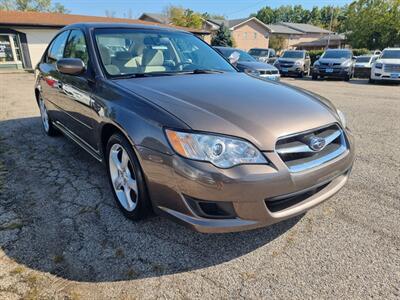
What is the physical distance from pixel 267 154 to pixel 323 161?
1.69ft

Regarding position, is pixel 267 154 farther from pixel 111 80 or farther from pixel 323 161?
pixel 111 80

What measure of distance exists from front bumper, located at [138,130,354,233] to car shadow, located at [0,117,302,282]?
38 centimetres

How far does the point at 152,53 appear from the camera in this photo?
10.7ft

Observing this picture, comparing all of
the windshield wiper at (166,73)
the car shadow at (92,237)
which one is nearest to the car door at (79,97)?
the windshield wiper at (166,73)

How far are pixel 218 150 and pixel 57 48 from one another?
335cm

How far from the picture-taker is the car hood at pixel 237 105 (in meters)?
2.05

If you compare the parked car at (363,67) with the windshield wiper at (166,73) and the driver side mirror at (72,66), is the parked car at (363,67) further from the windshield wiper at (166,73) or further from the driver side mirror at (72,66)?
the driver side mirror at (72,66)

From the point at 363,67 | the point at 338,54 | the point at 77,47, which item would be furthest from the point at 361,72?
the point at 77,47

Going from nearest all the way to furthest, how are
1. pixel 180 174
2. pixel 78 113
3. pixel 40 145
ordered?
pixel 180 174, pixel 78 113, pixel 40 145

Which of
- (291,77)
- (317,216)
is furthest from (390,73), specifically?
(317,216)

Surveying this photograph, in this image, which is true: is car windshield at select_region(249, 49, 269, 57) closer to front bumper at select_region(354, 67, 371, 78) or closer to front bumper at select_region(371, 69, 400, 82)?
front bumper at select_region(354, 67, 371, 78)

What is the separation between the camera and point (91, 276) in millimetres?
2086

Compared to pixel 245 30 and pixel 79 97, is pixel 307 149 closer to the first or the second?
pixel 79 97

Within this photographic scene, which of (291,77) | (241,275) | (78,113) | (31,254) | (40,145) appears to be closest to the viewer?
(241,275)
